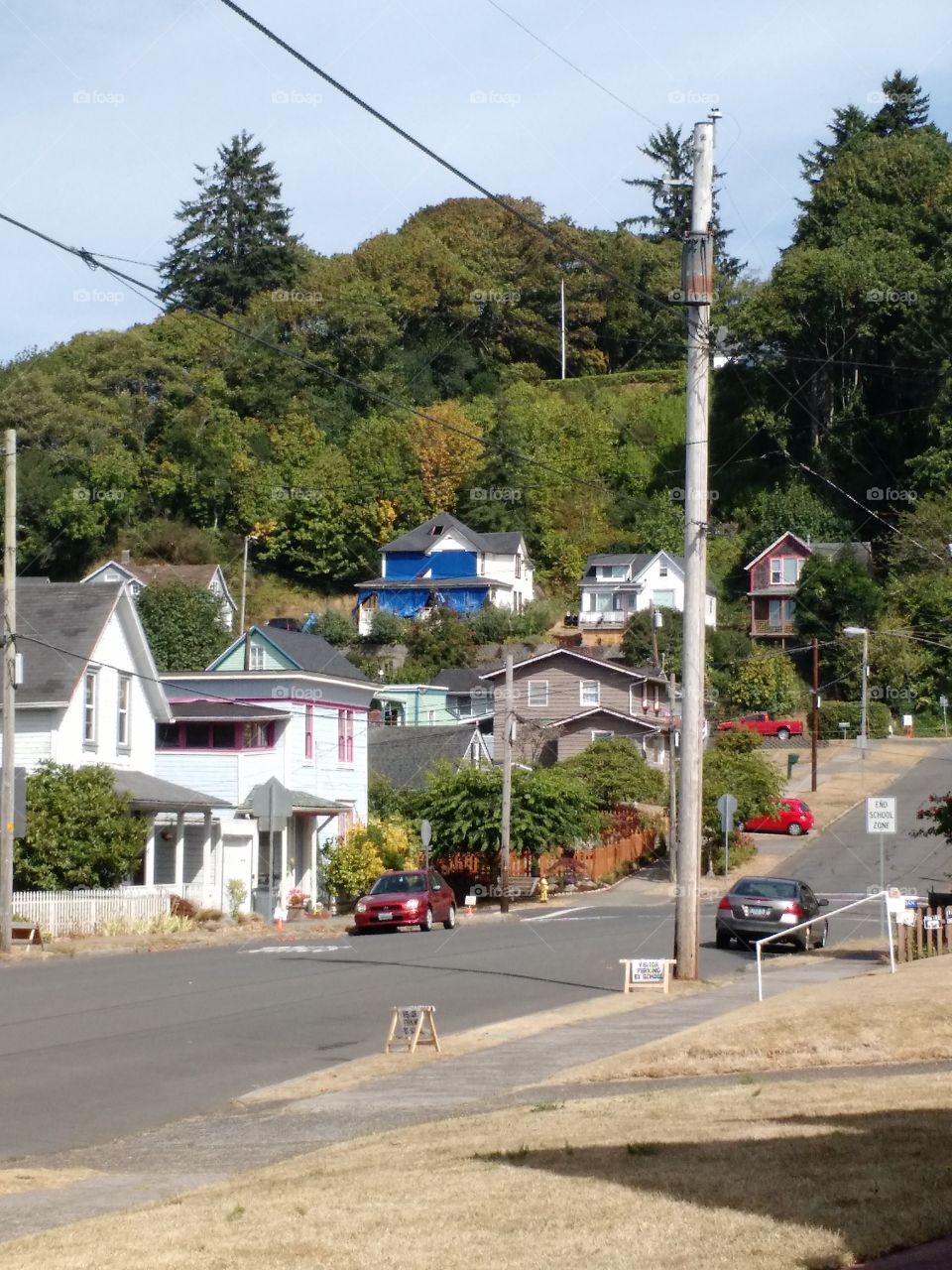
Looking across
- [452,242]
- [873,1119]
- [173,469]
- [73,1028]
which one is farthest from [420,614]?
[873,1119]

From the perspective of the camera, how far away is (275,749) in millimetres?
48156

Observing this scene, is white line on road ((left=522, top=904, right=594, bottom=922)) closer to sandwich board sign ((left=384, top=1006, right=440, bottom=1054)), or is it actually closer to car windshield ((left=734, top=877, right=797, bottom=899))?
car windshield ((left=734, top=877, right=797, bottom=899))

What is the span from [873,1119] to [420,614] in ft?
269

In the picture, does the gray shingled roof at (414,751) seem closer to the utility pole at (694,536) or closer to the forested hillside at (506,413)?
the forested hillside at (506,413)

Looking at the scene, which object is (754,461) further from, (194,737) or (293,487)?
(194,737)

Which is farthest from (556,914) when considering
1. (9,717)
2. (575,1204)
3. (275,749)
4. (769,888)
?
(575,1204)

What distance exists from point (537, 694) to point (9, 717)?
48.8 m

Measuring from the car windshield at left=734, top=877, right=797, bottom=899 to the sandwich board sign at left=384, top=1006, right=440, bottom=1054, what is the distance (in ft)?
51.6

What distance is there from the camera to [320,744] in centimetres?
5059

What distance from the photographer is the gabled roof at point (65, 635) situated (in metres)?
39.3

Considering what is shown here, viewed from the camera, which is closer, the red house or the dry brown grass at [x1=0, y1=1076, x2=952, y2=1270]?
the dry brown grass at [x1=0, y1=1076, x2=952, y2=1270]

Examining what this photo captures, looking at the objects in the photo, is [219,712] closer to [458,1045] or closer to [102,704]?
[102,704]

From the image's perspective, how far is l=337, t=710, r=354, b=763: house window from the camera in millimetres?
51938

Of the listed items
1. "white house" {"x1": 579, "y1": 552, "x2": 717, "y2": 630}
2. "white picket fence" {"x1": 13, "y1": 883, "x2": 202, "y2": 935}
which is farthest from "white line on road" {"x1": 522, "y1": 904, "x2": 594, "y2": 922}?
"white house" {"x1": 579, "y1": 552, "x2": 717, "y2": 630}
